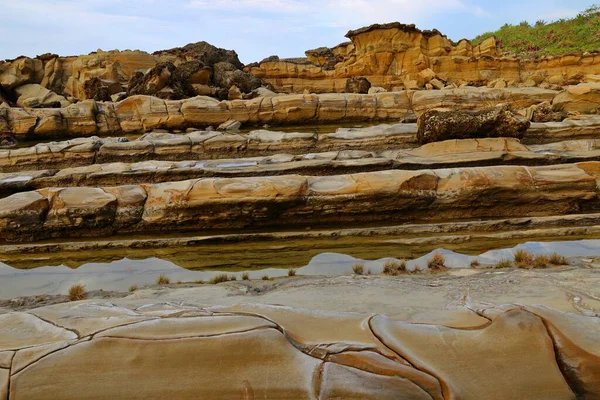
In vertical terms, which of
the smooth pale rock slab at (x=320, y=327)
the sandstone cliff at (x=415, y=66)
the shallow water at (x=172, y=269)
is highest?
the sandstone cliff at (x=415, y=66)

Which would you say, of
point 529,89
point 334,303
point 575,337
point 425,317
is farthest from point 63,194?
point 529,89

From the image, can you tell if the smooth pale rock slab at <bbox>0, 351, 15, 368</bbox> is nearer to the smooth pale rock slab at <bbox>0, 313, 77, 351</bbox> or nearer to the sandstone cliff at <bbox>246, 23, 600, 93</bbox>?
the smooth pale rock slab at <bbox>0, 313, 77, 351</bbox>

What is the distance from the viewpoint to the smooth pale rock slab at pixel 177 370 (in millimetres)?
1979

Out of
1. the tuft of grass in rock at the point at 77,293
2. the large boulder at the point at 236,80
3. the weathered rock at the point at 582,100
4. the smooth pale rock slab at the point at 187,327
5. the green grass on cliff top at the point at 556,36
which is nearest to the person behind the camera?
the smooth pale rock slab at the point at 187,327

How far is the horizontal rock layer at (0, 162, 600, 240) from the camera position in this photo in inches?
250

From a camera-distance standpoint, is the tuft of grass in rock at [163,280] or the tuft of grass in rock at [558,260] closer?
the tuft of grass in rock at [558,260]

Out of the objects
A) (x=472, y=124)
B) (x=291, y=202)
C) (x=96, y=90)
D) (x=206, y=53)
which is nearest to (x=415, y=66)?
(x=206, y=53)

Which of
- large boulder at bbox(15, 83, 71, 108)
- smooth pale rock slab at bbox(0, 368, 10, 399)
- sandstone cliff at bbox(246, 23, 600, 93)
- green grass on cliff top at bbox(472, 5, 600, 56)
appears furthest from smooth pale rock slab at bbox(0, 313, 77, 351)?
Answer: green grass on cliff top at bbox(472, 5, 600, 56)

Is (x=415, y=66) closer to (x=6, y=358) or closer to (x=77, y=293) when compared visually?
(x=77, y=293)

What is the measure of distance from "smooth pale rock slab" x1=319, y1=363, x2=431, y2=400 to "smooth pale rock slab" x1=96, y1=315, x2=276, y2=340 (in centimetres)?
43

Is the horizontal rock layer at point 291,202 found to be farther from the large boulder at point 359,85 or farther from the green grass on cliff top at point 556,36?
the green grass on cliff top at point 556,36

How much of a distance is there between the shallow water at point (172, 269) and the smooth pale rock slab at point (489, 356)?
8.96 feet

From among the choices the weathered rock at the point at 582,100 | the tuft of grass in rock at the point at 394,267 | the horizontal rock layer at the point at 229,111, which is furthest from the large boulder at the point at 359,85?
the tuft of grass in rock at the point at 394,267

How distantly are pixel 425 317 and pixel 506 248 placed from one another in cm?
320
